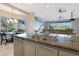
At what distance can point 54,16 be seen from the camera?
1917 mm

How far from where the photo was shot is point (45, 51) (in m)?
1.66

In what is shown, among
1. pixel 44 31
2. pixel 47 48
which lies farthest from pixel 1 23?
pixel 47 48

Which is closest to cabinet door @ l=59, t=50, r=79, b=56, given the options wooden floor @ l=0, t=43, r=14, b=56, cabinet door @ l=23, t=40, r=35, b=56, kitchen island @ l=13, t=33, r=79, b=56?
kitchen island @ l=13, t=33, r=79, b=56

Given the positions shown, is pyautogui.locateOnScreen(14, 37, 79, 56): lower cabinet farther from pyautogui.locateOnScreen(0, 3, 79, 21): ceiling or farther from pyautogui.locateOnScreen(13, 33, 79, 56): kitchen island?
pyautogui.locateOnScreen(0, 3, 79, 21): ceiling

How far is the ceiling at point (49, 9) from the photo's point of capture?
1.75m

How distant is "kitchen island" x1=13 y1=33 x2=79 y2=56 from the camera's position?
4.64 feet

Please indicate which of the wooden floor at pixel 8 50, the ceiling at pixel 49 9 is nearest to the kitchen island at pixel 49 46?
the wooden floor at pixel 8 50

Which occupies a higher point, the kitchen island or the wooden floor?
the kitchen island

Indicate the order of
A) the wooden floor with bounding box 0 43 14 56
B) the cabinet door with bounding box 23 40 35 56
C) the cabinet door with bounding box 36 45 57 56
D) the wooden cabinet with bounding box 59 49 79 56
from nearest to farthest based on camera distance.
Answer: the wooden cabinet with bounding box 59 49 79 56 → the cabinet door with bounding box 36 45 57 56 → the cabinet door with bounding box 23 40 35 56 → the wooden floor with bounding box 0 43 14 56

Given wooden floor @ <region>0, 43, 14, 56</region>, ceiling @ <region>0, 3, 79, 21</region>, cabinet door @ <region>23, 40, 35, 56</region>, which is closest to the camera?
ceiling @ <region>0, 3, 79, 21</region>

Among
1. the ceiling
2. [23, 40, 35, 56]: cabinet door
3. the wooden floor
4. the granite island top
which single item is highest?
the ceiling

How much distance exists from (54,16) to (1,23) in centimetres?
82

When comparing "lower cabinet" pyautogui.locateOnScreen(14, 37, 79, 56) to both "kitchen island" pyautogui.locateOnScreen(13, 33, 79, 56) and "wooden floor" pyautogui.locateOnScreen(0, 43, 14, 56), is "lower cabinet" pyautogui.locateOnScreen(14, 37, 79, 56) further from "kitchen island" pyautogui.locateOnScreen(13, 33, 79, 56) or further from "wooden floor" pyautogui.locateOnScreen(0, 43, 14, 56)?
"wooden floor" pyautogui.locateOnScreen(0, 43, 14, 56)

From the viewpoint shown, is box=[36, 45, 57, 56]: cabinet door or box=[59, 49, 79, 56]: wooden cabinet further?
box=[36, 45, 57, 56]: cabinet door
